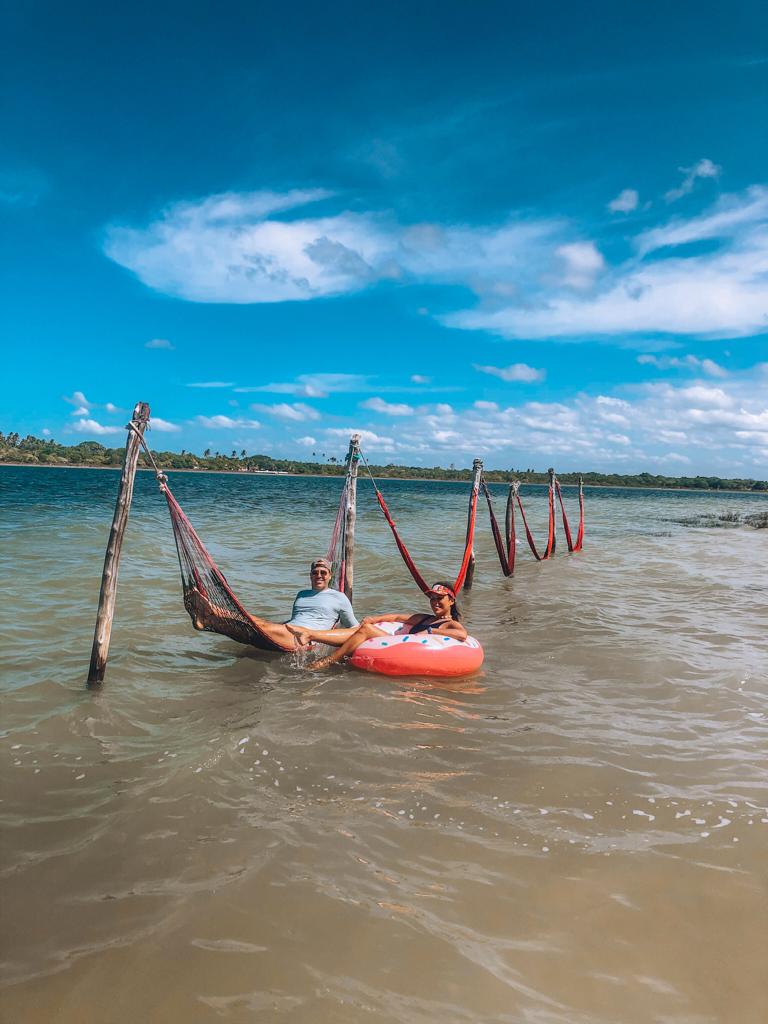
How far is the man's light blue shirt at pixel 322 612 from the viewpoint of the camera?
731 centimetres

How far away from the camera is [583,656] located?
762cm

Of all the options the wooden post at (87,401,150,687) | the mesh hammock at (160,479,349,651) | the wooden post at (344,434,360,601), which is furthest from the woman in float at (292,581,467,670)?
the wooden post at (344,434,360,601)

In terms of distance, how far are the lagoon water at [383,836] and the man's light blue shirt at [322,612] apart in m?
0.75

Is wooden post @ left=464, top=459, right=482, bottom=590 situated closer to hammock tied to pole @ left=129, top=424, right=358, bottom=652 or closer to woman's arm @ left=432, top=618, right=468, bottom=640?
woman's arm @ left=432, top=618, right=468, bottom=640

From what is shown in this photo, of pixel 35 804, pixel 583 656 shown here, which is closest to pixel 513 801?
pixel 35 804

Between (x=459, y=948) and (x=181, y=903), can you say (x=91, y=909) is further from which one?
(x=459, y=948)

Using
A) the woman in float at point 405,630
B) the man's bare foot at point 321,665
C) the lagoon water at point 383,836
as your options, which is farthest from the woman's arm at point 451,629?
the man's bare foot at point 321,665

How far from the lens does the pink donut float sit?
6.69 meters

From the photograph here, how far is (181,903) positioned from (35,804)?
5.13ft

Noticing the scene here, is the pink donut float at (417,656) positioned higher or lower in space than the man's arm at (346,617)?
lower

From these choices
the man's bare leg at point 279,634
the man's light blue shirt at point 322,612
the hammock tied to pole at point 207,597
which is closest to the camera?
the hammock tied to pole at point 207,597

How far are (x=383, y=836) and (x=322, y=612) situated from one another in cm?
398

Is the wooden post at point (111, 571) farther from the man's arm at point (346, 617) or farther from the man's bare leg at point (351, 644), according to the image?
the man's arm at point (346, 617)

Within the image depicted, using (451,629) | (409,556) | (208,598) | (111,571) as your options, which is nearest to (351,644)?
(451,629)
